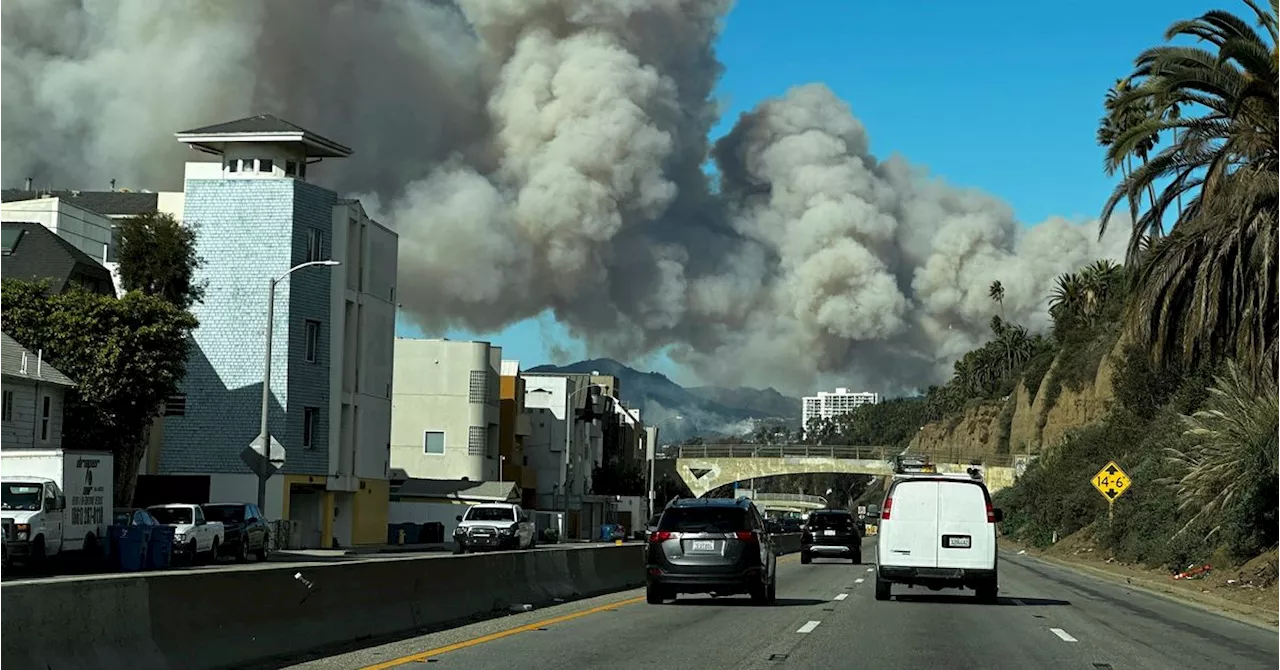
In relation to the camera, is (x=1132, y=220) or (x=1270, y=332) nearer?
(x=1270, y=332)

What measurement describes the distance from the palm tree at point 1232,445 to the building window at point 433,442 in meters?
67.1

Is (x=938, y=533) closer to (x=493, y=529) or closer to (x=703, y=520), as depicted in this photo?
(x=703, y=520)

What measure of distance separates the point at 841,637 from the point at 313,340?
180 feet

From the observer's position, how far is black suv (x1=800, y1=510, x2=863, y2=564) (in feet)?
160

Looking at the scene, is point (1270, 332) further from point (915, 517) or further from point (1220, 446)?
point (915, 517)

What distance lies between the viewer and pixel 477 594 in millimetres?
21953

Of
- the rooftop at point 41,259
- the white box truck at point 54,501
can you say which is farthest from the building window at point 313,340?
the white box truck at point 54,501

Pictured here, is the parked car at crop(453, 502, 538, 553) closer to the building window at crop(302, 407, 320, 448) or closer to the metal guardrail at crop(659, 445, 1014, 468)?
the building window at crop(302, 407, 320, 448)

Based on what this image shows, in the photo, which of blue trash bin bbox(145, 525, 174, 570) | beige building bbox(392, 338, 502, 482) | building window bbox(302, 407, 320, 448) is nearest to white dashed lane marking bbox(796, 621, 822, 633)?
blue trash bin bbox(145, 525, 174, 570)

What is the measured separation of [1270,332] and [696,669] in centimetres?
2424

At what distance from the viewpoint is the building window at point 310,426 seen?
69.1m

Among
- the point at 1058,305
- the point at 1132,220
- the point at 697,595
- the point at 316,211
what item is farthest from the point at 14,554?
the point at 1058,305

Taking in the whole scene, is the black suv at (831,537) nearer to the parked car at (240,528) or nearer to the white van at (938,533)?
the parked car at (240,528)

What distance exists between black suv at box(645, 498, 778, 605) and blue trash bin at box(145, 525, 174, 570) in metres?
17.3
